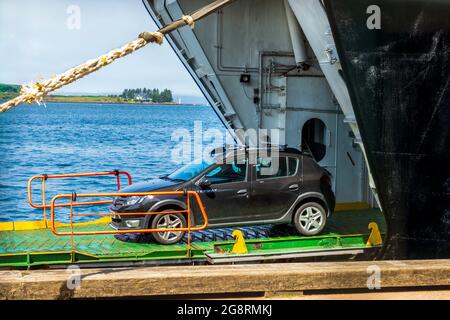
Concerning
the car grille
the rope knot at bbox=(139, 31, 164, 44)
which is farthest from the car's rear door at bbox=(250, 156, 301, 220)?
the rope knot at bbox=(139, 31, 164, 44)

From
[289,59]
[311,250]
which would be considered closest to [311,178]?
[311,250]

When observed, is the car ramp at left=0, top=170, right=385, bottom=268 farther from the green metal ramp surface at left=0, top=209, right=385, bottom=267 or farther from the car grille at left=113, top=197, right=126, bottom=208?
the car grille at left=113, top=197, right=126, bottom=208

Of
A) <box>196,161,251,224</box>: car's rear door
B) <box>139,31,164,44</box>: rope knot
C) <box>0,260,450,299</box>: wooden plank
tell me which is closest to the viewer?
<box>0,260,450,299</box>: wooden plank

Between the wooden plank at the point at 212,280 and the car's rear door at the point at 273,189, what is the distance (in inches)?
130

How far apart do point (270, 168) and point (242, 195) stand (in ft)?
2.49

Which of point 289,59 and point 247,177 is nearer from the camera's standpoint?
point 247,177

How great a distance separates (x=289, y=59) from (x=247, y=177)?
4572 mm

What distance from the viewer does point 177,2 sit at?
576 inches

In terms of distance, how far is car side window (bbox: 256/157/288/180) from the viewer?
468 inches

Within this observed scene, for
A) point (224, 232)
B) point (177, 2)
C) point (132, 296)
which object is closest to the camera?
point (132, 296)

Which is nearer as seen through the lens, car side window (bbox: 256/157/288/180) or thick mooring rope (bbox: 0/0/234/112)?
thick mooring rope (bbox: 0/0/234/112)

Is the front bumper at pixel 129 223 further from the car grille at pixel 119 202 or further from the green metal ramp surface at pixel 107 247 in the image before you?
the green metal ramp surface at pixel 107 247

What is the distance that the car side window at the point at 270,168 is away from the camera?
1189 cm
